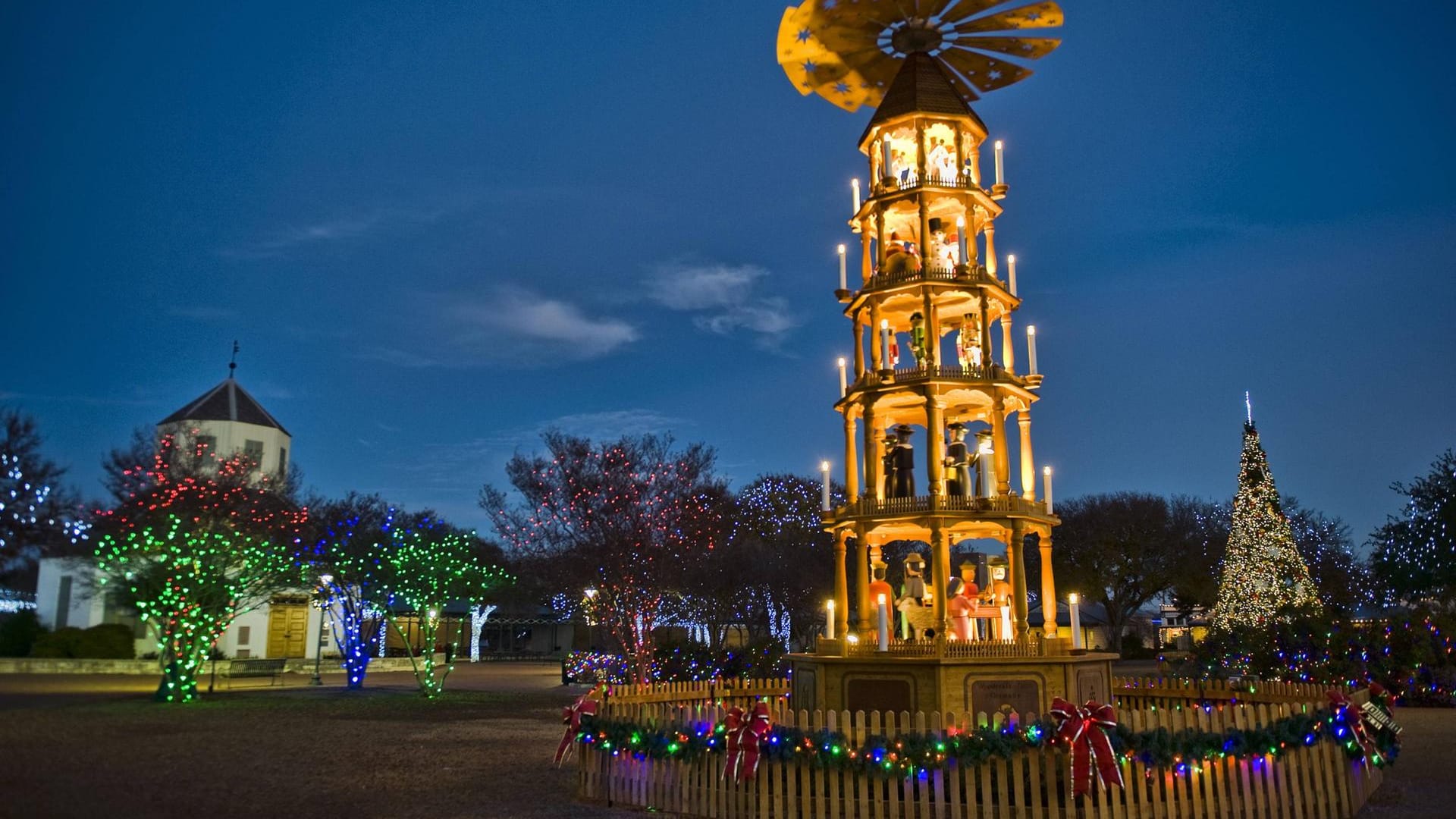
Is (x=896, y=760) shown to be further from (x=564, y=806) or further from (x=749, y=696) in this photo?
(x=749, y=696)

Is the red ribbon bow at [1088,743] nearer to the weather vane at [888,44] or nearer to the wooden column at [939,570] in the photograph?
the wooden column at [939,570]

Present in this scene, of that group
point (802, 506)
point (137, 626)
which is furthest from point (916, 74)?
point (137, 626)

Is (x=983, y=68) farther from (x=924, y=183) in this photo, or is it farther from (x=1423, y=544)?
(x=1423, y=544)

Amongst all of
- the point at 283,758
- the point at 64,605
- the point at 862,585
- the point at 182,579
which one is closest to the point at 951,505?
the point at 862,585

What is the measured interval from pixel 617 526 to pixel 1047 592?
17.7m

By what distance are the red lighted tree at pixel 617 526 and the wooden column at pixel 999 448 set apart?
17.0 m

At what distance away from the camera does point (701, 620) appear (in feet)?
146

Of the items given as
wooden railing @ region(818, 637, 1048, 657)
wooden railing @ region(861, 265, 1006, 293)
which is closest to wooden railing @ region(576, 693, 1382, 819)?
wooden railing @ region(818, 637, 1048, 657)

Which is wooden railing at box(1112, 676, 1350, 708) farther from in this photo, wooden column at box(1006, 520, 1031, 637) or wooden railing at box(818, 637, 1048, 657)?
wooden railing at box(818, 637, 1048, 657)

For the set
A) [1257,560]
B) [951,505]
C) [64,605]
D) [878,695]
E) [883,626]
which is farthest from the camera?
[64,605]

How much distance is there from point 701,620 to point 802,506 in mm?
10835

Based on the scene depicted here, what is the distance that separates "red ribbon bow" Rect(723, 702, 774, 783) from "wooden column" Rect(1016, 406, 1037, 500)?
5.02m

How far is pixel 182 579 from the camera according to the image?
2705 centimetres

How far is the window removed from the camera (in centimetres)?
5044
